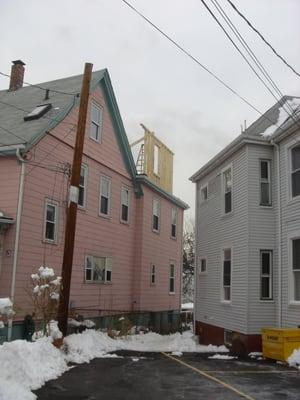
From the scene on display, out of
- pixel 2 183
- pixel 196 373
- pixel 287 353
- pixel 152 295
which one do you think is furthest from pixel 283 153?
pixel 152 295

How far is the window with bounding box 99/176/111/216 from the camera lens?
22.4 metres

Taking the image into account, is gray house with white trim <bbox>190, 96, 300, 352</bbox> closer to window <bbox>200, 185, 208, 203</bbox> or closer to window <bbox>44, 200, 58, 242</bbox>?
window <bbox>200, 185, 208, 203</bbox>

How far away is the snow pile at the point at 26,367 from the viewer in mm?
8418

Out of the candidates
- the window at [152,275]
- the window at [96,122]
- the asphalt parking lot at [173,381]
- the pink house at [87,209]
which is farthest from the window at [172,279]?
the asphalt parking lot at [173,381]

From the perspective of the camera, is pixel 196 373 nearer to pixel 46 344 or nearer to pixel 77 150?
pixel 46 344

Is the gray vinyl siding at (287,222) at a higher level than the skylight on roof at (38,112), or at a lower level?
lower

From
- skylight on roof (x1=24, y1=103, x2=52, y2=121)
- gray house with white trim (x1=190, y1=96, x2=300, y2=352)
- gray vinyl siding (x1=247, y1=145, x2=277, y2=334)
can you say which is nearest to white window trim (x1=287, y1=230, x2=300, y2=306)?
gray house with white trim (x1=190, y1=96, x2=300, y2=352)

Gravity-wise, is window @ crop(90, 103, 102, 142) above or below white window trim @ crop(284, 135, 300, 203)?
above

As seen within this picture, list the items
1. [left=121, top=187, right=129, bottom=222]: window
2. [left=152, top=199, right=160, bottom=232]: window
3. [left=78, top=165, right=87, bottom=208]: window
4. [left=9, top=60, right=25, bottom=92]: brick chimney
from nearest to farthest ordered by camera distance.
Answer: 1. [left=78, top=165, right=87, bottom=208]: window
2. [left=9, top=60, right=25, bottom=92]: brick chimney
3. [left=121, top=187, right=129, bottom=222]: window
4. [left=152, top=199, right=160, bottom=232]: window

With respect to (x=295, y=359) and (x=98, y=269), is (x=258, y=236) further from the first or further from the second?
(x=98, y=269)

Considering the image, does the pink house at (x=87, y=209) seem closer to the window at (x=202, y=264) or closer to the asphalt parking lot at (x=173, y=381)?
the window at (x=202, y=264)

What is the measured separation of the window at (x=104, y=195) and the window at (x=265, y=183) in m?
7.57

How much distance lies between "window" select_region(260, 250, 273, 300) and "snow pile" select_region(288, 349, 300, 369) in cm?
308

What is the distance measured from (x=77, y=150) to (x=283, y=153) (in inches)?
267
